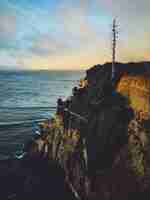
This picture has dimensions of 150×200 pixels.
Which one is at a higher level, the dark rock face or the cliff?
the cliff

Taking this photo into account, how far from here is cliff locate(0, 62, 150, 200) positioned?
19.9m

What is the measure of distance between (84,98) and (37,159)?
1106 centimetres

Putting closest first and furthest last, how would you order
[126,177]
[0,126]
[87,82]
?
[126,177]
[87,82]
[0,126]

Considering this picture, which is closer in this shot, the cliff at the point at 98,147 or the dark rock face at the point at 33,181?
the cliff at the point at 98,147

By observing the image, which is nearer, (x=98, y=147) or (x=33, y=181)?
(x=98, y=147)

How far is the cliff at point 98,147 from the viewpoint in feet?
65.3

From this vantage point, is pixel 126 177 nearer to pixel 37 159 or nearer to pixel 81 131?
pixel 81 131

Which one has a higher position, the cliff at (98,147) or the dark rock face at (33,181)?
the cliff at (98,147)

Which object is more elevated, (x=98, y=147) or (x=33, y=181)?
(x=98, y=147)

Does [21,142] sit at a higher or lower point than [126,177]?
lower

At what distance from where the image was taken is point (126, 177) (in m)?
19.7

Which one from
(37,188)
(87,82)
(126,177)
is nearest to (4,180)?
(37,188)

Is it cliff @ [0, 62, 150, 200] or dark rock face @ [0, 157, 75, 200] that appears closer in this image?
cliff @ [0, 62, 150, 200]

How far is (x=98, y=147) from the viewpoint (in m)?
23.7
